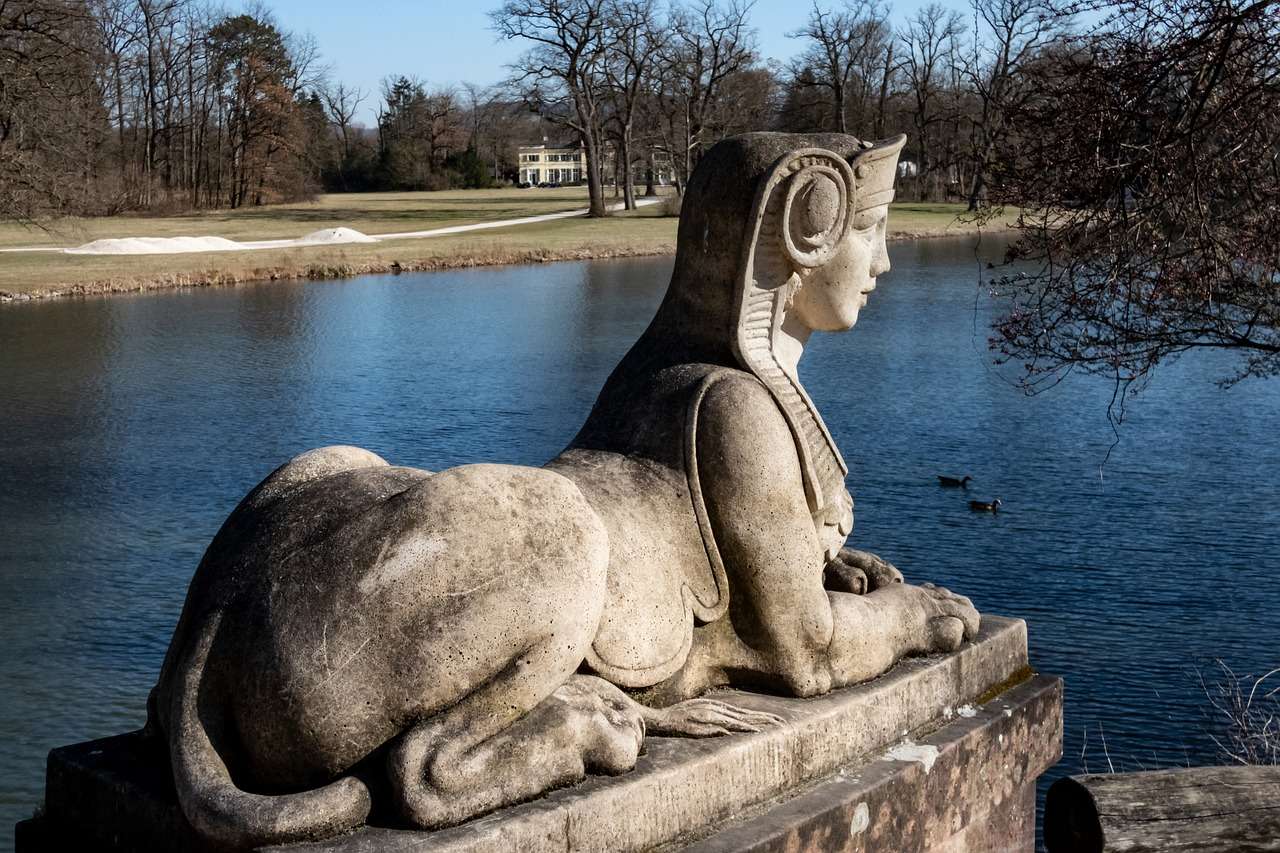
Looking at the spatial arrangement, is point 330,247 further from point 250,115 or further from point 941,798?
point 941,798

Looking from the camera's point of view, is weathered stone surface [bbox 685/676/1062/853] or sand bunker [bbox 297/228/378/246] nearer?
weathered stone surface [bbox 685/676/1062/853]

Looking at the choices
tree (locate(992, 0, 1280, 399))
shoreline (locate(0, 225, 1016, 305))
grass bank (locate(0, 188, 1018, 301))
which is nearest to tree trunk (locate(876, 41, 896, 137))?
grass bank (locate(0, 188, 1018, 301))

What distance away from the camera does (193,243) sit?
126 ft

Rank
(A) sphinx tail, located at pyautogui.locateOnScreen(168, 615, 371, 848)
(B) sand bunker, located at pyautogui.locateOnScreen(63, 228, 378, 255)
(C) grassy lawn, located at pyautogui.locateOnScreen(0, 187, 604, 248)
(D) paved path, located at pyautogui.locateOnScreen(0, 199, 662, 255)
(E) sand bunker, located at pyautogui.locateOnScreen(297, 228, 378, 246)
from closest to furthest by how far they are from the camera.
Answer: (A) sphinx tail, located at pyautogui.locateOnScreen(168, 615, 371, 848)
(D) paved path, located at pyautogui.locateOnScreen(0, 199, 662, 255)
(B) sand bunker, located at pyautogui.locateOnScreen(63, 228, 378, 255)
(C) grassy lawn, located at pyautogui.locateOnScreen(0, 187, 604, 248)
(E) sand bunker, located at pyautogui.locateOnScreen(297, 228, 378, 246)

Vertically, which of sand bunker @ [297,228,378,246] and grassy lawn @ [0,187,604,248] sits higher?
grassy lawn @ [0,187,604,248]

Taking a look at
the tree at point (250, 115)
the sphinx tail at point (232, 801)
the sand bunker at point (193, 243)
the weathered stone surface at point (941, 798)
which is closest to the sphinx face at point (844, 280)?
the weathered stone surface at point (941, 798)

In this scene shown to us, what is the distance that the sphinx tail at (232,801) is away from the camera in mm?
3398

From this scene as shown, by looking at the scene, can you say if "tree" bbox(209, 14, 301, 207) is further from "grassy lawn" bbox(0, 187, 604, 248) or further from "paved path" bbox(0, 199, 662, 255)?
"paved path" bbox(0, 199, 662, 255)

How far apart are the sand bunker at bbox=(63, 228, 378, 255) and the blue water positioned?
32.7ft

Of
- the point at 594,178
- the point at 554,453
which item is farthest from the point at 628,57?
the point at 554,453

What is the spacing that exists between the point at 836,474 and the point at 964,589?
228 inches

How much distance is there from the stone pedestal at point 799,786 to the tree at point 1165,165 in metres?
3.31

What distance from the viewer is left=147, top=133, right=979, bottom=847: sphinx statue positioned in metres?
3.54

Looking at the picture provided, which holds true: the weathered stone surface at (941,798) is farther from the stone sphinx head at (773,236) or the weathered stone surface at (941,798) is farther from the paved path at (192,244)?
the paved path at (192,244)
